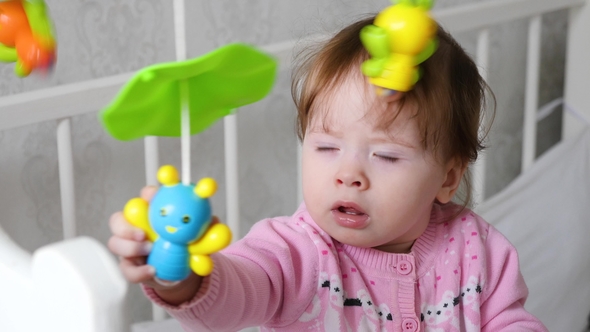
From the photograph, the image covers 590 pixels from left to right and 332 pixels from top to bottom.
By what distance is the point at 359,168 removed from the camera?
0.74 metres

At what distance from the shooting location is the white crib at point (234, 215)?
1.29ft

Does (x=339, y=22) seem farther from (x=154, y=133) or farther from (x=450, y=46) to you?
(x=154, y=133)

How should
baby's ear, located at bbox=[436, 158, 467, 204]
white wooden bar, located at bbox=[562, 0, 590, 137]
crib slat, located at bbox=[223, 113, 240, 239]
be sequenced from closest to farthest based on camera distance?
baby's ear, located at bbox=[436, 158, 467, 204] < crib slat, located at bbox=[223, 113, 240, 239] < white wooden bar, located at bbox=[562, 0, 590, 137]

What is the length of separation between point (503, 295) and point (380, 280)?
5.8 inches

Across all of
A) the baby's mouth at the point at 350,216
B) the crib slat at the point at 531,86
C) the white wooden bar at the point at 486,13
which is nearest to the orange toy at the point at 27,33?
the baby's mouth at the point at 350,216

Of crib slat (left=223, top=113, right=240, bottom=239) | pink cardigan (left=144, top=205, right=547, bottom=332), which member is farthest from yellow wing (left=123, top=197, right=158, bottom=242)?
crib slat (left=223, top=113, right=240, bottom=239)

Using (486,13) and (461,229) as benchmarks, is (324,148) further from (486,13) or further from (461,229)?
(486,13)

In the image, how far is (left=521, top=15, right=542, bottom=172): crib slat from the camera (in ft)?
4.59

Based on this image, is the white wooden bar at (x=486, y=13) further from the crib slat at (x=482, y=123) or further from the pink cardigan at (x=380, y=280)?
the pink cardigan at (x=380, y=280)

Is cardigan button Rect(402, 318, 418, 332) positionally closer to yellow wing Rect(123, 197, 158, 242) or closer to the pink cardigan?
the pink cardigan

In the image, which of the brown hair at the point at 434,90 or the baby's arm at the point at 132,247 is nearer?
the baby's arm at the point at 132,247

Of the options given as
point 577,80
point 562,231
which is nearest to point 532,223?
point 562,231

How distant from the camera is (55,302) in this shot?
1.33 ft

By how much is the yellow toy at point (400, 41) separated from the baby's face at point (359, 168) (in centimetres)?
14
